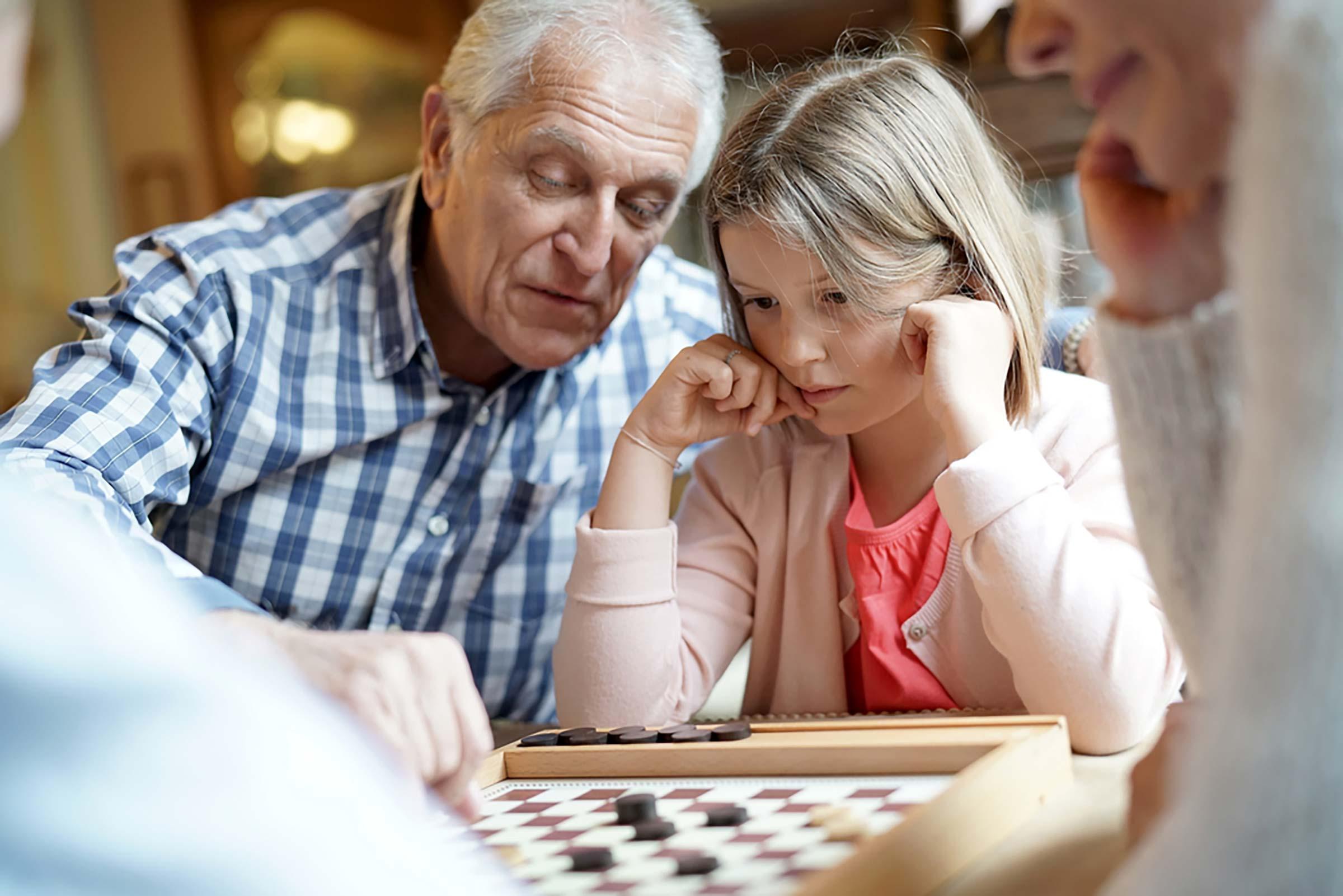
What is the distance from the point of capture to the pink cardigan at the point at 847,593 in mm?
1053

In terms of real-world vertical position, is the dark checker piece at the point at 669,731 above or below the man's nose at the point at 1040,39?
below

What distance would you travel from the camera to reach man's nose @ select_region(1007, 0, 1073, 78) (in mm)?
555

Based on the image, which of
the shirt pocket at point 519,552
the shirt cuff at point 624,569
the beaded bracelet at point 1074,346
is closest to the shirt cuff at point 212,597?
the shirt cuff at point 624,569

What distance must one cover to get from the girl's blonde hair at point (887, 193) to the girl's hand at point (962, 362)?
44 millimetres

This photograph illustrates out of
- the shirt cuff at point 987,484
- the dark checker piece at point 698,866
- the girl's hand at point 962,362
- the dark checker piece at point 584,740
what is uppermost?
the girl's hand at point 962,362

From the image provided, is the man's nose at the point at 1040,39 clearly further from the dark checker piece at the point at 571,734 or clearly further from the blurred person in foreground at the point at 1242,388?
the dark checker piece at the point at 571,734

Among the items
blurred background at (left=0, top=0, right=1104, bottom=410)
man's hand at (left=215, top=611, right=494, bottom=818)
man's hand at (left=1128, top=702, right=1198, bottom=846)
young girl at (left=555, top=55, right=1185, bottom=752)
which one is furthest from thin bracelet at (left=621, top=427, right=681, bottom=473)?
blurred background at (left=0, top=0, right=1104, bottom=410)

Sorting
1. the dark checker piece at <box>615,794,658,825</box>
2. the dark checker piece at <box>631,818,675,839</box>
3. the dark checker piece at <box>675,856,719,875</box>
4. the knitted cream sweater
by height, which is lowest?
the dark checker piece at <box>615,794,658,825</box>

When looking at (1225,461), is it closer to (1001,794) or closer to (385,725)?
(1001,794)

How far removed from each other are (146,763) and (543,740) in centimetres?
64

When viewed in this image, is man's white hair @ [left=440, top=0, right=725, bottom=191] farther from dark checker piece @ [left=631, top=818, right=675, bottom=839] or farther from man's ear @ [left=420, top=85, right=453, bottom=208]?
dark checker piece @ [left=631, top=818, right=675, bottom=839]

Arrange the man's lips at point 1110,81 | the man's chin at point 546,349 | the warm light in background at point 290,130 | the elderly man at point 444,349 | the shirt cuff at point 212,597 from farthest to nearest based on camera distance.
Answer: the warm light in background at point 290,130
the man's chin at point 546,349
the elderly man at point 444,349
the shirt cuff at point 212,597
the man's lips at point 1110,81

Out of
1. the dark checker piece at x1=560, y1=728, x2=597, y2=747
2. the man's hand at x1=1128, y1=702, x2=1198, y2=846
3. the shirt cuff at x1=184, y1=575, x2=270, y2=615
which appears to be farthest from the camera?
the dark checker piece at x1=560, y1=728, x2=597, y2=747

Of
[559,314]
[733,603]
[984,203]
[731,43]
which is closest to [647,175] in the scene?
[559,314]
